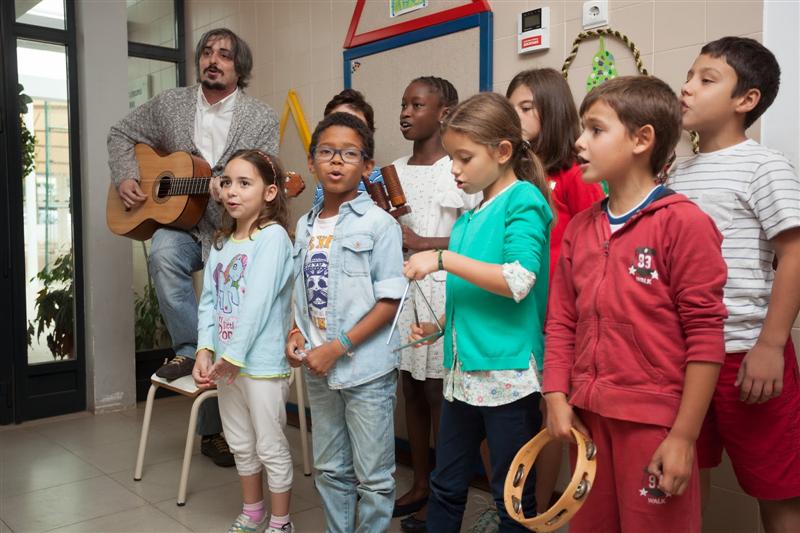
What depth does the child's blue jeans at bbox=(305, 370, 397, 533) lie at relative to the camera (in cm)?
190

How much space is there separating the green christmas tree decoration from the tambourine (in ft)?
4.48

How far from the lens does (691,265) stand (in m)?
1.23

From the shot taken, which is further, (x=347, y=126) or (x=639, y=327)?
(x=347, y=126)

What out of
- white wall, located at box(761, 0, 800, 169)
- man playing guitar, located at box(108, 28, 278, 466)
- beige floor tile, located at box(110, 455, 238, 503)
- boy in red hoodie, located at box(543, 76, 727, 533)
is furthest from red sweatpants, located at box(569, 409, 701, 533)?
man playing guitar, located at box(108, 28, 278, 466)

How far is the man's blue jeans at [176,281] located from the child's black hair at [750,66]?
6.99 feet

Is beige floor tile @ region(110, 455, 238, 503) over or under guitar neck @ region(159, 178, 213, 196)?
under

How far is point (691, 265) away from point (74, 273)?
3.56 metres

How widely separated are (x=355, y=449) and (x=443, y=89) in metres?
1.30

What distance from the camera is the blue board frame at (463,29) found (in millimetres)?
2648

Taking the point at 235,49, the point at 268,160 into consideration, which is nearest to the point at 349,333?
the point at 268,160

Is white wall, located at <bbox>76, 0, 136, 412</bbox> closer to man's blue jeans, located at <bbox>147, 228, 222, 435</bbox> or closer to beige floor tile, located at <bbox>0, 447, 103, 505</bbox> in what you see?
beige floor tile, located at <bbox>0, 447, 103, 505</bbox>

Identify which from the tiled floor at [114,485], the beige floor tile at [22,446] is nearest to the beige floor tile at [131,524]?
the tiled floor at [114,485]

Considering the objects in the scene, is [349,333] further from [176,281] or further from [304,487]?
[176,281]

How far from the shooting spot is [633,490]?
1.28 metres
